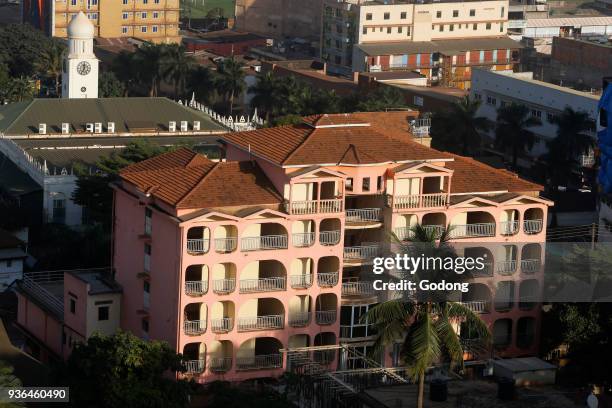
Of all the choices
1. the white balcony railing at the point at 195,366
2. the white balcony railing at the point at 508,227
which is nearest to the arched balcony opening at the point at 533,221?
the white balcony railing at the point at 508,227

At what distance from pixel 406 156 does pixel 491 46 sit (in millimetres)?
87620

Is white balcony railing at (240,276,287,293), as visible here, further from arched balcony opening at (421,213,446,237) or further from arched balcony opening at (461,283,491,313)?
arched balcony opening at (461,283,491,313)

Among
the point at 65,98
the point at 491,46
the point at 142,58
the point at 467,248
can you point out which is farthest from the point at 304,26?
the point at 467,248

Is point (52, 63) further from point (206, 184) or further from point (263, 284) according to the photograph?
point (263, 284)

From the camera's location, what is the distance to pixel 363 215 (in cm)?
6481

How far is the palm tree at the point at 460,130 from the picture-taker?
104 meters

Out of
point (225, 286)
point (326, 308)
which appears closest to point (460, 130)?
point (326, 308)

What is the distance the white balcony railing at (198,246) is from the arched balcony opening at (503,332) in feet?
38.1

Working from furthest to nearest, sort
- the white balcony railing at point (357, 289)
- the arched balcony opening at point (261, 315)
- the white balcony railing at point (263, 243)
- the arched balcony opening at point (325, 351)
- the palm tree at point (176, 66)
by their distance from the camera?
the palm tree at point (176, 66) < the white balcony railing at point (357, 289) < the arched balcony opening at point (325, 351) < the arched balcony opening at point (261, 315) < the white balcony railing at point (263, 243)

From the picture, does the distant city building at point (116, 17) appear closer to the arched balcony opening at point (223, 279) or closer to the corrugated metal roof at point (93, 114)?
the corrugated metal roof at point (93, 114)

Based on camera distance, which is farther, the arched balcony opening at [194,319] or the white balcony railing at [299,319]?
the white balcony railing at [299,319]

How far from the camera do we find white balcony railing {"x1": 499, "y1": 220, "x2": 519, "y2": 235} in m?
66.0

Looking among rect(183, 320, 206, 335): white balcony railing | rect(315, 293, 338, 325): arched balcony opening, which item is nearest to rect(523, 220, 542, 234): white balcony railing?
rect(315, 293, 338, 325): arched balcony opening

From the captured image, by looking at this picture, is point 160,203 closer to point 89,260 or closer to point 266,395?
point 266,395
